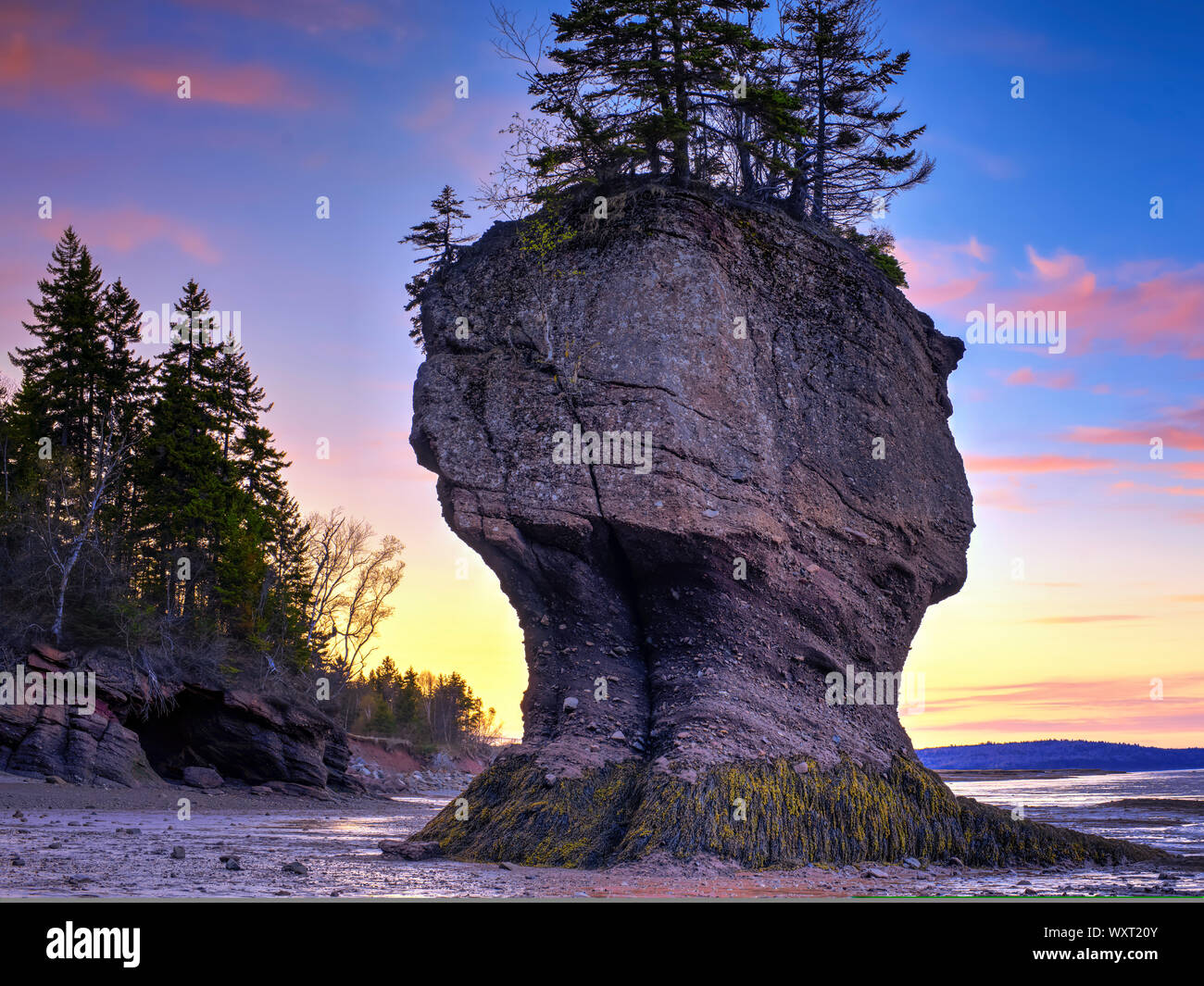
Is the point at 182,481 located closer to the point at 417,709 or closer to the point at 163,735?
the point at 163,735

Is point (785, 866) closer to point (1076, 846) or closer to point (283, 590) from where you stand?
point (1076, 846)

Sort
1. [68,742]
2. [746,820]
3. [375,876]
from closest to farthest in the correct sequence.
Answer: [375,876] → [746,820] → [68,742]

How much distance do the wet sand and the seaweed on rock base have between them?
1.45 ft

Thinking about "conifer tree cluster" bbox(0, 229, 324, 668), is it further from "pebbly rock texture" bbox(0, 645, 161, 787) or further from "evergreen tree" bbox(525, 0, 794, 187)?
"evergreen tree" bbox(525, 0, 794, 187)

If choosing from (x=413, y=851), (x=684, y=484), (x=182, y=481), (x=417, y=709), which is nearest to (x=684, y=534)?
(x=684, y=484)

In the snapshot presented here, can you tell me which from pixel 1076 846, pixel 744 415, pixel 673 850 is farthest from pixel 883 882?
pixel 744 415

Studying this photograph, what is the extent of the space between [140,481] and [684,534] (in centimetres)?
3731

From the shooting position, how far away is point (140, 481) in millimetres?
43531

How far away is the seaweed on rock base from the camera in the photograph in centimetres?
1203

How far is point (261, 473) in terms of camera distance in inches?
2024

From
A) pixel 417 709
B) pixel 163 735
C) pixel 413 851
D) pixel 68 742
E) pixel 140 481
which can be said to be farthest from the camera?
pixel 417 709

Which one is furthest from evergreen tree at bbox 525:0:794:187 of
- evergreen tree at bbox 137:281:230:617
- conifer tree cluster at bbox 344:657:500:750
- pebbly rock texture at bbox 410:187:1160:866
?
conifer tree cluster at bbox 344:657:500:750

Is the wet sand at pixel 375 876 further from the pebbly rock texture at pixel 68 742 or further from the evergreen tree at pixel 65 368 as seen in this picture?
the evergreen tree at pixel 65 368

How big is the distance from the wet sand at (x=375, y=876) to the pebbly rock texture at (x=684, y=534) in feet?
2.56
